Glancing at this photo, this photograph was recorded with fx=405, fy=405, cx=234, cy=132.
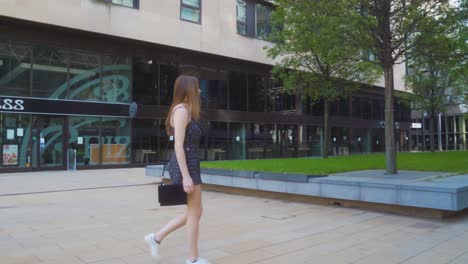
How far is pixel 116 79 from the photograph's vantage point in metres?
22.5

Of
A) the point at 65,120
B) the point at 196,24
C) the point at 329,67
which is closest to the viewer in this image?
the point at 329,67

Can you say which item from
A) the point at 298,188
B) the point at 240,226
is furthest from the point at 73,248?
the point at 298,188

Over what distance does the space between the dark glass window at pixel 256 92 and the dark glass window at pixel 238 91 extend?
→ 0.48 m

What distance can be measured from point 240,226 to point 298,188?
101 inches

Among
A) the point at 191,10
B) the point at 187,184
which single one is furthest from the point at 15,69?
the point at 187,184

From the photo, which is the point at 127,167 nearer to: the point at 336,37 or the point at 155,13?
the point at 155,13

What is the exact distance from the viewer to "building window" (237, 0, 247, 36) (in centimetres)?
2672

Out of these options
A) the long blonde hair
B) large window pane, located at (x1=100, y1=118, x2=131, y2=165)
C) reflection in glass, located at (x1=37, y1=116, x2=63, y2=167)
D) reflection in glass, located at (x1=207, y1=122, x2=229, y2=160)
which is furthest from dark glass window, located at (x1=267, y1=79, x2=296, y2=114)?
the long blonde hair

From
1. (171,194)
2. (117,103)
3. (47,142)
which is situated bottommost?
(171,194)

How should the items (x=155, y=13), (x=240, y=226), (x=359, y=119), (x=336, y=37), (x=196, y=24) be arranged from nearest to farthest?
(x=240, y=226), (x=336, y=37), (x=155, y=13), (x=196, y=24), (x=359, y=119)

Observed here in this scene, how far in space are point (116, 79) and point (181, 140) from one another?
19.7 metres

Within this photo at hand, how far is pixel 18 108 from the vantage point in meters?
18.8

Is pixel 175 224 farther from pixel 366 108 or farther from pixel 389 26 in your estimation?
pixel 366 108

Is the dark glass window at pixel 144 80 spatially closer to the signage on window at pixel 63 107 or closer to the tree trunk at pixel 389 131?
the signage on window at pixel 63 107
